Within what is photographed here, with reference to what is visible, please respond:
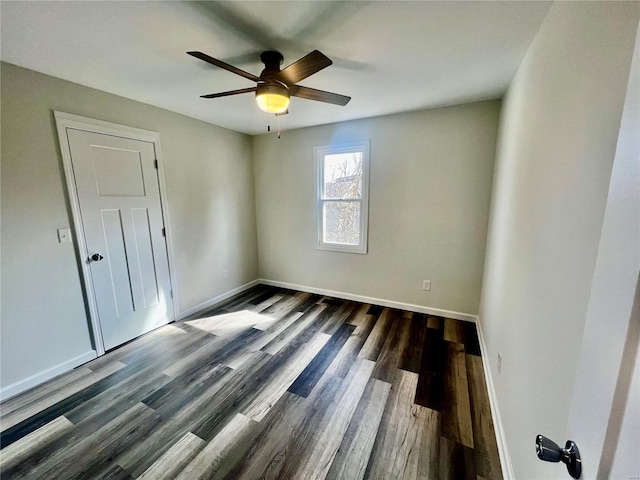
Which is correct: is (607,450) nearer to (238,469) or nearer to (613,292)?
(613,292)

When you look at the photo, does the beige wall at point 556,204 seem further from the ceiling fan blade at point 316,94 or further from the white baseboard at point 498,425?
the ceiling fan blade at point 316,94

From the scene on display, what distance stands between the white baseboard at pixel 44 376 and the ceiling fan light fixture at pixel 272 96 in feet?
8.96

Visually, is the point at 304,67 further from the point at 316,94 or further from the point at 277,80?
the point at 316,94

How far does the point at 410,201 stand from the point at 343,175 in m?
0.95

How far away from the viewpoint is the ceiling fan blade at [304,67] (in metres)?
1.37

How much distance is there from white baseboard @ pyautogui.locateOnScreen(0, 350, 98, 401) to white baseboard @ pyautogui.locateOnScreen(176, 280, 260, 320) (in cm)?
91

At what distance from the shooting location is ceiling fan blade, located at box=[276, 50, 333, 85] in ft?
4.51

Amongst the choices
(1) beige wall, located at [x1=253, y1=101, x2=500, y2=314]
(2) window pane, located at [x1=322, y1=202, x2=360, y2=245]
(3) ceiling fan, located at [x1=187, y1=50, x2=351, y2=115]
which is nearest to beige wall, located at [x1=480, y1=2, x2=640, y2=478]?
(1) beige wall, located at [x1=253, y1=101, x2=500, y2=314]

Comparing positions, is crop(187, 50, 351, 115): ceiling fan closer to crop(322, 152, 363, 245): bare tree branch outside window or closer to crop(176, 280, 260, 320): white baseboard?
crop(322, 152, 363, 245): bare tree branch outside window

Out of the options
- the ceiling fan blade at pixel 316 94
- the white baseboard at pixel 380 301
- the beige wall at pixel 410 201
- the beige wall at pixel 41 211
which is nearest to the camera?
the ceiling fan blade at pixel 316 94

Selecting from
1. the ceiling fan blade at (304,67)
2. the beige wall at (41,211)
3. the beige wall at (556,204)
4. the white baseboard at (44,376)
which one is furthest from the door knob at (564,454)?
the white baseboard at (44,376)

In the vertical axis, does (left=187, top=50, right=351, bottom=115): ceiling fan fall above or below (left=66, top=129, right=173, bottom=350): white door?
above

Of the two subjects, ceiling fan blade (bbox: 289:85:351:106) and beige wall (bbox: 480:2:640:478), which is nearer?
beige wall (bbox: 480:2:640:478)

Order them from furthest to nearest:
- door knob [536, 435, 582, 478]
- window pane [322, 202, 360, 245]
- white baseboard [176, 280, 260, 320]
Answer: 1. window pane [322, 202, 360, 245]
2. white baseboard [176, 280, 260, 320]
3. door knob [536, 435, 582, 478]
